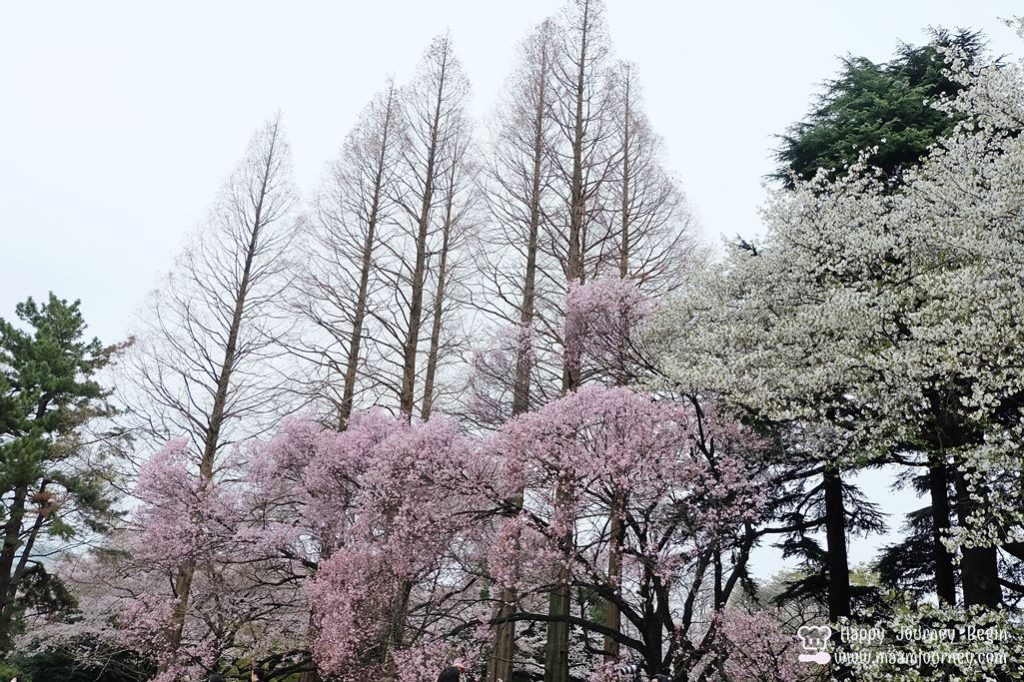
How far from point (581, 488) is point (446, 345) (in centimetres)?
564

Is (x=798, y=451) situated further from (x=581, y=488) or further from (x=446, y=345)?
(x=446, y=345)

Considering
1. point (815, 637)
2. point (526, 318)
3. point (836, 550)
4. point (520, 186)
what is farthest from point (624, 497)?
point (520, 186)

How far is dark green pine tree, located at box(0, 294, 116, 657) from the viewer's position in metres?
15.7

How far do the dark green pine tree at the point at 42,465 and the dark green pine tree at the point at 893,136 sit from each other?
15098mm

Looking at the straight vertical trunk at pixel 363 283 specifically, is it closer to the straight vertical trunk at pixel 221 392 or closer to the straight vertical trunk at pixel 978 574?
the straight vertical trunk at pixel 221 392

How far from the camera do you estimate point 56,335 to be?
1873 cm

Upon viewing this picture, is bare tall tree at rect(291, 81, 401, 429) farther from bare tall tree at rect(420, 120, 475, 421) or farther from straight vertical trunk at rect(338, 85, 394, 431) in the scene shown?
bare tall tree at rect(420, 120, 475, 421)

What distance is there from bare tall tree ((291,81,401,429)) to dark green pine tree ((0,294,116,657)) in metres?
5.53

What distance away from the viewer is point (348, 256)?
1689 cm

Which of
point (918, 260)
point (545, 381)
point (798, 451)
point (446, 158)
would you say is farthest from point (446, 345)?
point (918, 260)

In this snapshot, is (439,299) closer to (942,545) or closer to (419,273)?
(419,273)

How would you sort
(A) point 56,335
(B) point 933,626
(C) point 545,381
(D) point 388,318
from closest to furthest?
(B) point 933,626, (C) point 545,381, (D) point 388,318, (A) point 56,335

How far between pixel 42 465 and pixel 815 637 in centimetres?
1577

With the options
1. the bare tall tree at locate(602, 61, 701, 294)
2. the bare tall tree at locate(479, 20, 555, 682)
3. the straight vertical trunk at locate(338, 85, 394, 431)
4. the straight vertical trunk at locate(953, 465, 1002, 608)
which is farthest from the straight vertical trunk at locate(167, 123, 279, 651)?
the straight vertical trunk at locate(953, 465, 1002, 608)
